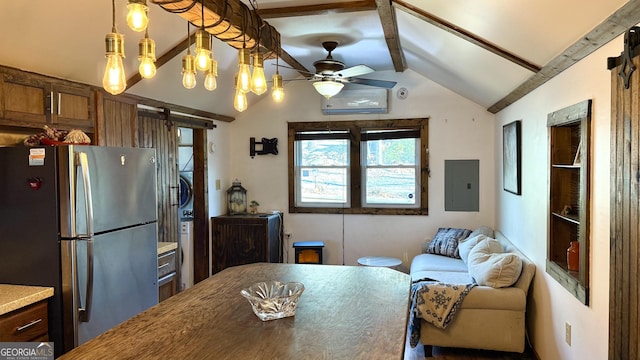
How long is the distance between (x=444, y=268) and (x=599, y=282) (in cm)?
232

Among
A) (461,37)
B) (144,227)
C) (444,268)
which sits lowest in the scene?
(444,268)

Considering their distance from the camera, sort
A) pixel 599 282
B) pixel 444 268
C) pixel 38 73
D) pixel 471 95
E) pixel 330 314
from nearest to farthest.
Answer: pixel 330 314
pixel 599 282
pixel 38 73
pixel 444 268
pixel 471 95

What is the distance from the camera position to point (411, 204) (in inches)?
223

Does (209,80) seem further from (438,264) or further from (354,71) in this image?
(438,264)

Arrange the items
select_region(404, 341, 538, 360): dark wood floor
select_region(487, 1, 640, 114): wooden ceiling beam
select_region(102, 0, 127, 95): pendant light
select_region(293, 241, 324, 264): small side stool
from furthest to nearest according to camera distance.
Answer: select_region(293, 241, 324, 264): small side stool, select_region(404, 341, 538, 360): dark wood floor, select_region(487, 1, 640, 114): wooden ceiling beam, select_region(102, 0, 127, 95): pendant light

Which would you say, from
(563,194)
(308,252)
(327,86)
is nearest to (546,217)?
(563,194)

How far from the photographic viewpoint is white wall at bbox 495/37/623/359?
2133mm

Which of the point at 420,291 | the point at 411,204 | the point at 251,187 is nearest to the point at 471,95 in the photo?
the point at 411,204

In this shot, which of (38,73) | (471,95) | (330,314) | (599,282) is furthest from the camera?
(471,95)

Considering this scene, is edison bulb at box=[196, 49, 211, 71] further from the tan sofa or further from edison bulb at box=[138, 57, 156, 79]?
the tan sofa

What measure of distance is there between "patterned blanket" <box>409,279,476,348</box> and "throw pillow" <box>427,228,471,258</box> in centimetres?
147

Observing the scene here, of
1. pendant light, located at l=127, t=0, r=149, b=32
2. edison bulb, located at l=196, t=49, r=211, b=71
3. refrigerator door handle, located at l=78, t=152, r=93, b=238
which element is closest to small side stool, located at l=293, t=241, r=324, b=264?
refrigerator door handle, located at l=78, t=152, r=93, b=238

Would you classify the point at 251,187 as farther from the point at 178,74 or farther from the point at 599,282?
the point at 599,282

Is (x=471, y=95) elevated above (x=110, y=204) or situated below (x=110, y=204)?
above
